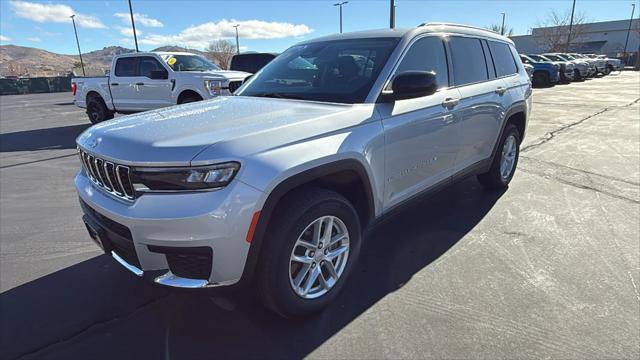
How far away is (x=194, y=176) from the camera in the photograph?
6.61 feet

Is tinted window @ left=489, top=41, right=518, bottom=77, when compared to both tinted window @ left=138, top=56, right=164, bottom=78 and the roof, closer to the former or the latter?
the roof

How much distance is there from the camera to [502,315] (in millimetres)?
2605

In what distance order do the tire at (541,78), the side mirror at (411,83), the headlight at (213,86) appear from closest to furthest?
the side mirror at (411,83)
the headlight at (213,86)
the tire at (541,78)

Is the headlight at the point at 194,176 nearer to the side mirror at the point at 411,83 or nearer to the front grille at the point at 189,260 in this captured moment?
the front grille at the point at 189,260

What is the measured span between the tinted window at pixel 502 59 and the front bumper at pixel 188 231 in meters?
3.76

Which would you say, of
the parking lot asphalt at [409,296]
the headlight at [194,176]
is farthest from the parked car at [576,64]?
the headlight at [194,176]

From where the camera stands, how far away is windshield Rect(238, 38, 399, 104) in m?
2.99

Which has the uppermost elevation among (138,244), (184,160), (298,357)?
(184,160)

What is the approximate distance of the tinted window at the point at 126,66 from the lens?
10523mm

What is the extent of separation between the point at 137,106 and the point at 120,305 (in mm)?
8989

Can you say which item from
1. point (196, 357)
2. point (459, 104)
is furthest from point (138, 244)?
point (459, 104)

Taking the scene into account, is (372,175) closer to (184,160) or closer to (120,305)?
(184,160)

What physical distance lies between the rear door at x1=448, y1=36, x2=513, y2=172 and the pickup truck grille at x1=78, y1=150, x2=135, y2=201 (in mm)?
2820

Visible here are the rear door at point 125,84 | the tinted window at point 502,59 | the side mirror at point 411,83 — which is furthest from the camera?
the rear door at point 125,84
